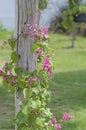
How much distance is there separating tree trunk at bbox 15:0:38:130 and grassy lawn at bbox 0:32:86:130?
0.87m

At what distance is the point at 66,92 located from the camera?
7777 mm

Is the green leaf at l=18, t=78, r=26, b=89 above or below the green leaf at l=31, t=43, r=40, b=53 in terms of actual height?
Answer: below

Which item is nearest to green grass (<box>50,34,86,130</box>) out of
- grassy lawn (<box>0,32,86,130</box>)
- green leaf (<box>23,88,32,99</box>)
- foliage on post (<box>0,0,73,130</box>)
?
grassy lawn (<box>0,32,86,130</box>)

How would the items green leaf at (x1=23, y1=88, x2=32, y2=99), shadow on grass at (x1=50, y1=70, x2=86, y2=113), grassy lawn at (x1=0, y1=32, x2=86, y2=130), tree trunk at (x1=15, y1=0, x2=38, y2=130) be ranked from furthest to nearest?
shadow on grass at (x1=50, y1=70, x2=86, y2=113), grassy lawn at (x1=0, y1=32, x2=86, y2=130), tree trunk at (x1=15, y1=0, x2=38, y2=130), green leaf at (x1=23, y1=88, x2=32, y2=99)

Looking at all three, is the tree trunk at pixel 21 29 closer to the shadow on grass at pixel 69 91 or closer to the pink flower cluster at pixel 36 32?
the pink flower cluster at pixel 36 32

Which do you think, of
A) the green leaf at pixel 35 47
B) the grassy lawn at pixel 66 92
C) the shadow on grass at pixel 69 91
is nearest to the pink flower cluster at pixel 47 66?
the green leaf at pixel 35 47

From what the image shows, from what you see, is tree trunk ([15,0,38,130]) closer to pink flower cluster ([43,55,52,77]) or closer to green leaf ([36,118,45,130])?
pink flower cluster ([43,55,52,77])

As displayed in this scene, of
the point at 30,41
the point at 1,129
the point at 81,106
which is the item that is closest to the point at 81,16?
the point at 81,106

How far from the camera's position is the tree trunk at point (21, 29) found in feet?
8.39

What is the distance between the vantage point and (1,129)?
502 centimetres

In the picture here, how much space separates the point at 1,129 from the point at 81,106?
1.83 m

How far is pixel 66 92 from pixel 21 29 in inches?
208

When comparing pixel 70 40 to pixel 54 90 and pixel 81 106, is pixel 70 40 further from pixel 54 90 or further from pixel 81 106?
pixel 81 106

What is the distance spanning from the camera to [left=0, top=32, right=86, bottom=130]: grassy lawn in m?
5.52
